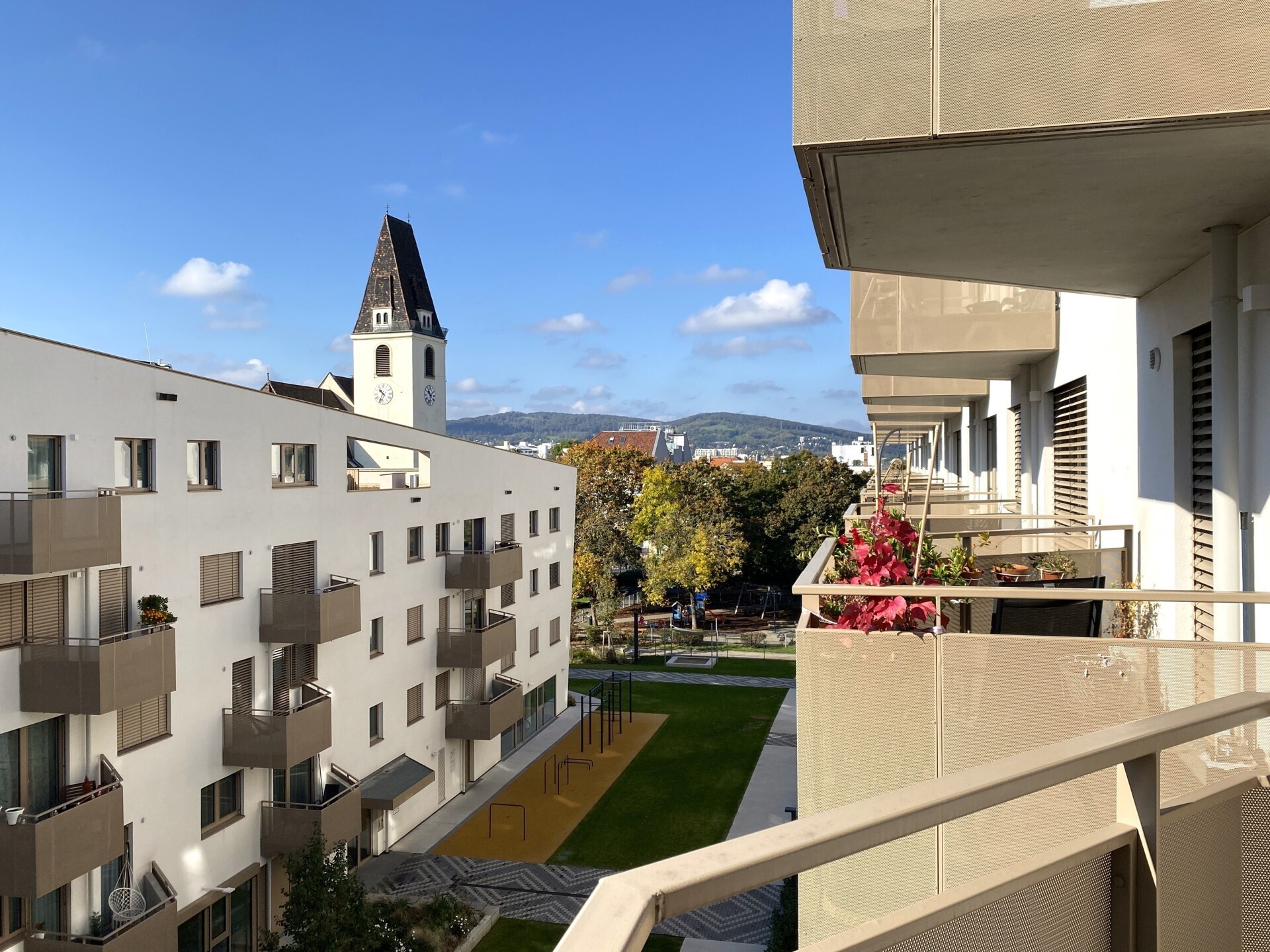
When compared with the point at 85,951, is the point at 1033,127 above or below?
above

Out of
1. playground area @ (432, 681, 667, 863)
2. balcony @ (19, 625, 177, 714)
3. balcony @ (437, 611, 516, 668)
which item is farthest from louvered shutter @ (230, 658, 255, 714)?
balcony @ (437, 611, 516, 668)

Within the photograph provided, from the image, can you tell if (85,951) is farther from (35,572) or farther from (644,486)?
(644,486)

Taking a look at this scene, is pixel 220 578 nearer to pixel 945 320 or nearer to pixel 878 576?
pixel 945 320

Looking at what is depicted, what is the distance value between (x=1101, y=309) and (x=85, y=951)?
1565cm

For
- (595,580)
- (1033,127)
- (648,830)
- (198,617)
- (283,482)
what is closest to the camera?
(1033,127)

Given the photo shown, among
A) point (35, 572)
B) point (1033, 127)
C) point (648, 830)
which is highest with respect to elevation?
point (1033, 127)

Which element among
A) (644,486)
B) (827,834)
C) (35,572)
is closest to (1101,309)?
(827,834)

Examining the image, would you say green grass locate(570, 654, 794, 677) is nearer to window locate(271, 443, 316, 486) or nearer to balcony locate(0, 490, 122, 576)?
window locate(271, 443, 316, 486)

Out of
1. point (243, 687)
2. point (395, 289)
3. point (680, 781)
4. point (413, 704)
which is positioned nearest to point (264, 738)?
point (243, 687)

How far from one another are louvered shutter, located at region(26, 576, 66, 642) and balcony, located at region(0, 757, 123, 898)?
93.0 inches

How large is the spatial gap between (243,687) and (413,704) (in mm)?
7098

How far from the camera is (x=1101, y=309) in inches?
394

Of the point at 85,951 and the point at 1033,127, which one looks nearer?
the point at 1033,127

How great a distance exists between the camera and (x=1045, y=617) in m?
5.94
